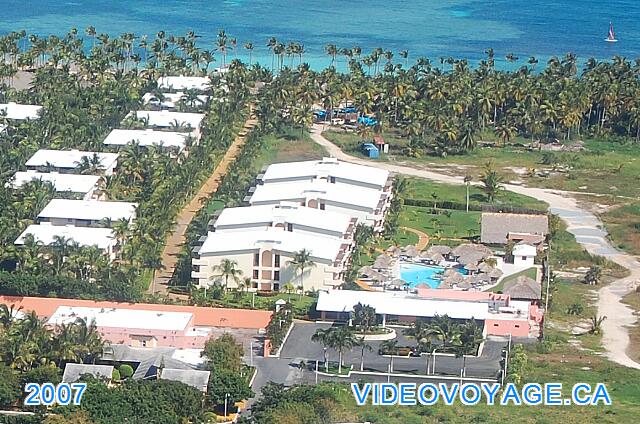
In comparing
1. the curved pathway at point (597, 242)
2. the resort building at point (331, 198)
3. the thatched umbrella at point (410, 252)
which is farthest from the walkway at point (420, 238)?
the curved pathway at point (597, 242)

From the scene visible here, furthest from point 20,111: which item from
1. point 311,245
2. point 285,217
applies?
point 311,245

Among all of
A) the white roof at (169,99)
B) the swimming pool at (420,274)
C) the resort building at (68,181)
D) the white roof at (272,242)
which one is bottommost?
the swimming pool at (420,274)

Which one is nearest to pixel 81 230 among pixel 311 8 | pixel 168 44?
pixel 168 44

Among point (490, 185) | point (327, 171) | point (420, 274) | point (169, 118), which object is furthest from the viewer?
point (169, 118)

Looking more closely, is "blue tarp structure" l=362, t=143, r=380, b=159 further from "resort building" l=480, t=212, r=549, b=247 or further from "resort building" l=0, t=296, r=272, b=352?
"resort building" l=0, t=296, r=272, b=352

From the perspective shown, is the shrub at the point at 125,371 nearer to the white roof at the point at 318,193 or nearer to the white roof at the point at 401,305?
the white roof at the point at 401,305

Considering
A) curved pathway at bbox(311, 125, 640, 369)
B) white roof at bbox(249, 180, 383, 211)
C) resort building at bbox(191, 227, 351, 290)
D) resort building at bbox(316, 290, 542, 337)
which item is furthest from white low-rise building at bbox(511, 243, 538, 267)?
resort building at bbox(191, 227, 351, 290)

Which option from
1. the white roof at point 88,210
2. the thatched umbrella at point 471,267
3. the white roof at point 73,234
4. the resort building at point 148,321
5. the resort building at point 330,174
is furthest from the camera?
the resort building at point 330,174

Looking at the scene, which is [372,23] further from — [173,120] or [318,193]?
[318,193]
